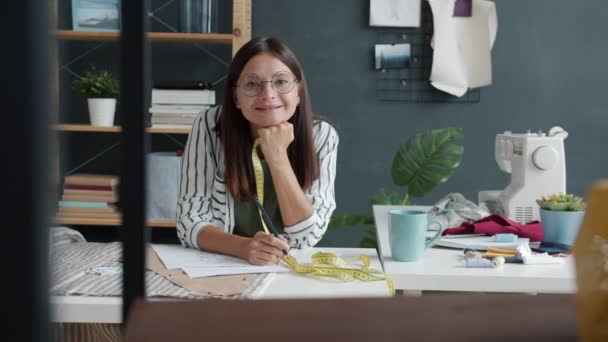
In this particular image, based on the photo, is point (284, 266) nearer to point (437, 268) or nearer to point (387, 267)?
point (387, 267)

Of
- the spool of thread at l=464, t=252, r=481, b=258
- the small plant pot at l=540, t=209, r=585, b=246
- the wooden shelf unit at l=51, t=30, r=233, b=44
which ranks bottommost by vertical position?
the spool of thread at l=464, t=252, r=481, b=258

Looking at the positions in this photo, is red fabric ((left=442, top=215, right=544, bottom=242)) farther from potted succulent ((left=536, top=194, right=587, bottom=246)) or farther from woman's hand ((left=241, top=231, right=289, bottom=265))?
woman's hand ((left=241, top=231, right=289, bottom=265))

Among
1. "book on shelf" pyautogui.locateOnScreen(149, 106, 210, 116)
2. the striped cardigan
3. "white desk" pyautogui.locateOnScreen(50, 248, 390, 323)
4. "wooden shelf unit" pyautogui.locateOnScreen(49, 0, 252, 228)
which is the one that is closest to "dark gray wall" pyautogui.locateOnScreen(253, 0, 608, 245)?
"wooden shelf unit" pyautogui.locateOnScreen(49, 0, 252, 228)

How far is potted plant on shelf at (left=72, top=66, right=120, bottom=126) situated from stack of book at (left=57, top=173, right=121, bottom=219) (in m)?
0.28

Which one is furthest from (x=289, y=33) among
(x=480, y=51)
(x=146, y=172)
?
(x=146, y=172)

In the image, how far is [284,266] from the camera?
5.33ft

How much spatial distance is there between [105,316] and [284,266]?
452 mm

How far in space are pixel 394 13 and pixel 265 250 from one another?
2316 mm

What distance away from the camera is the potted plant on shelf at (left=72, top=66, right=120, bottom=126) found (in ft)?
11.4

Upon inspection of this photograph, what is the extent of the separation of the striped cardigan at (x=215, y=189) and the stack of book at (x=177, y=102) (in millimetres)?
1216

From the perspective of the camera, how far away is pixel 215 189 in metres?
2.08

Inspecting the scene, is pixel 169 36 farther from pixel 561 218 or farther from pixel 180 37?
pixel 561 218

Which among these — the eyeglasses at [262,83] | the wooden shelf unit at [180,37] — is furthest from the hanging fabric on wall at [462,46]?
the eyeglasses at [262,83]

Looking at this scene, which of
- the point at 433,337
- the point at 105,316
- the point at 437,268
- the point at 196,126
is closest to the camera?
the point at 433,337
